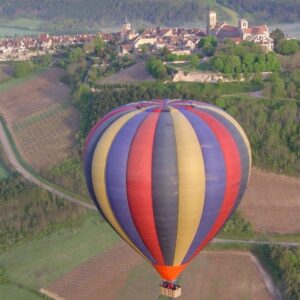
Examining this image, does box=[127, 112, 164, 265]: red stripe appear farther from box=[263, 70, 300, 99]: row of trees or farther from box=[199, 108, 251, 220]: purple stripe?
box=[263, 70, 300, 99]: row of trees

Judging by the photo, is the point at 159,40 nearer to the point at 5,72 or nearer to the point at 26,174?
the point at 5,72

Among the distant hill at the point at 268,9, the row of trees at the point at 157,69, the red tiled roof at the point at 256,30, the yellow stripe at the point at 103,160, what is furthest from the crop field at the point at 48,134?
the distant hill at the point at 268,9

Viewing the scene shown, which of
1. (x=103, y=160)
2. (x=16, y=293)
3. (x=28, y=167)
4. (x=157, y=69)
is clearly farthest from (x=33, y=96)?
(x=103, y=160)

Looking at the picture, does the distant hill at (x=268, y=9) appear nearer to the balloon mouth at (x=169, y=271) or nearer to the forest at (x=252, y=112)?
the forest at (x=252, y=112)

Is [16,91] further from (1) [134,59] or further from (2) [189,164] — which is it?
(2) [189,164]

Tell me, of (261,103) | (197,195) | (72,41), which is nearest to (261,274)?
(197,195)

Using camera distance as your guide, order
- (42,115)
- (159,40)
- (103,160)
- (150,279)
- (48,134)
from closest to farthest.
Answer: (103,160) → (150,279) → (48,134) → (42,115) → (159,40)
